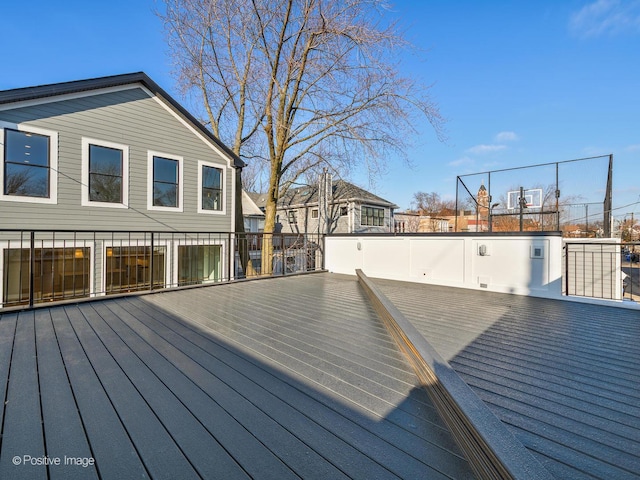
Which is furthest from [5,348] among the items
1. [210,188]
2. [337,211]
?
[337,211]

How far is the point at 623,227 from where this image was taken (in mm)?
16953

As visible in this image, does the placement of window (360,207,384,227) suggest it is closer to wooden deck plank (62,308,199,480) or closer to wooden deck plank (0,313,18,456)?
wooden deck plank (0,313,18,456)

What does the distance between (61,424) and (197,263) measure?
7.32m

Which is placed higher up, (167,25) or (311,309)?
(167,25)

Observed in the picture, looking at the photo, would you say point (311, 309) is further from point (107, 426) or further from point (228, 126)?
point (228, 126)

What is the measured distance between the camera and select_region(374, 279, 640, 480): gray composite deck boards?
126cm

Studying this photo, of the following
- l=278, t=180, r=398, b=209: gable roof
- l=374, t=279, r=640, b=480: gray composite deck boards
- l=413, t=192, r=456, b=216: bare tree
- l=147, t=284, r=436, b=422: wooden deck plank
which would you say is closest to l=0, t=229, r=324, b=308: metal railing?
l=147, t=284, r=436, b=422: wooden deck plank

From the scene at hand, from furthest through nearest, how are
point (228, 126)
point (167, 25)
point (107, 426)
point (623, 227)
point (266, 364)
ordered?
point (623, 227)
point (228, 126)
point (167, 25)
point (266, 364)
point (107, 426)

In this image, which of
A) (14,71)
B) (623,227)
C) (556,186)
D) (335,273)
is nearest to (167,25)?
(14,71)

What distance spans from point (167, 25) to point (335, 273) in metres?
9.80

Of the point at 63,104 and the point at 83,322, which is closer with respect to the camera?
the point at 83,322

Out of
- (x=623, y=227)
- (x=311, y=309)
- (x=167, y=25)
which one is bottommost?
(x=311, y=309)

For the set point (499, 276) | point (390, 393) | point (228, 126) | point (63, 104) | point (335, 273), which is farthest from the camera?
point (228, 126)

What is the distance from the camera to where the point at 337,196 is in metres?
18.1
